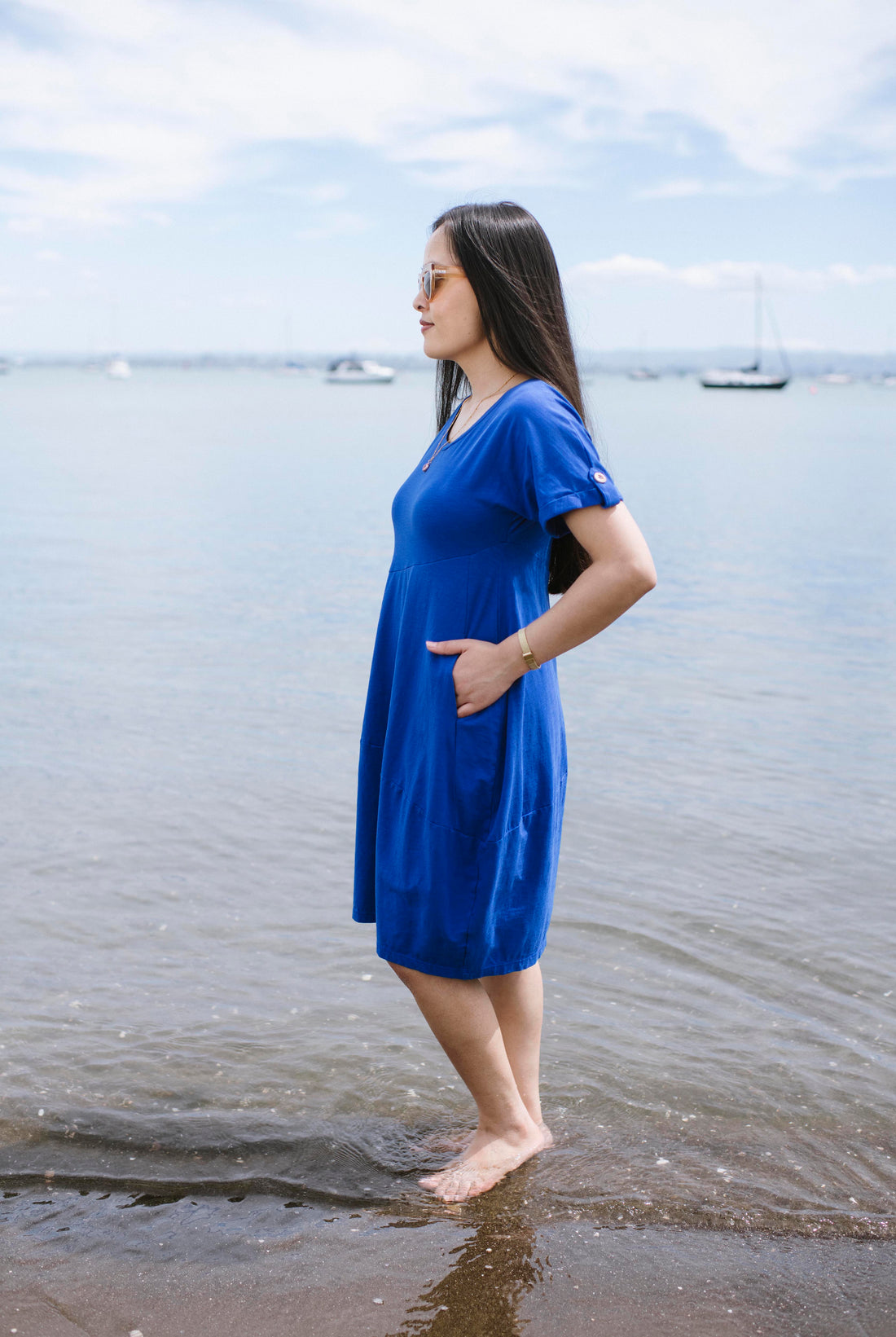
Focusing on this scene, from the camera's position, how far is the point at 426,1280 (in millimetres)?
2746

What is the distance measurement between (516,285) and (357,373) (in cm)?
17066

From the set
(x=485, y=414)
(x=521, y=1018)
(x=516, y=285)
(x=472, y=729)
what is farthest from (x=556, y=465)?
A: (x=521, y=1018)

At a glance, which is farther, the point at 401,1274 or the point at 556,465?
the point at 401,1274

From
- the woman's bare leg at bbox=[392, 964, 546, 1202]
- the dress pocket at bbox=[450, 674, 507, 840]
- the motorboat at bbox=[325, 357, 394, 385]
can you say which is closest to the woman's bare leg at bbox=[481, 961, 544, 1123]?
the woman's bare leg at bbox=[392, 964, 546, 1202]

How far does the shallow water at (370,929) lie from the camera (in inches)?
132

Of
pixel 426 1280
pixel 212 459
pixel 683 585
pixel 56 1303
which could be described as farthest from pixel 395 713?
pixel 212 459

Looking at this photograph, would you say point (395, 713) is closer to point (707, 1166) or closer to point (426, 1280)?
point (426, 1280)

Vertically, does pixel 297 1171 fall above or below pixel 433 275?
below

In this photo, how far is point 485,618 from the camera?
2676 millimetres

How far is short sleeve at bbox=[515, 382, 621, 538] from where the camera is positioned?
2.48m

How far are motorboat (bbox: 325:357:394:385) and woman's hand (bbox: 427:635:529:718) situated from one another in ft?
545

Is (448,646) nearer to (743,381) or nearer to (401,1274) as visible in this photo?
(401,1274)

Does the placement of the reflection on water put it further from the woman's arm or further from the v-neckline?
the v-neckline

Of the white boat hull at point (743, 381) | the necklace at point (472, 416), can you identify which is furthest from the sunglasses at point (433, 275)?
the white boat hull at point (743, 381)
